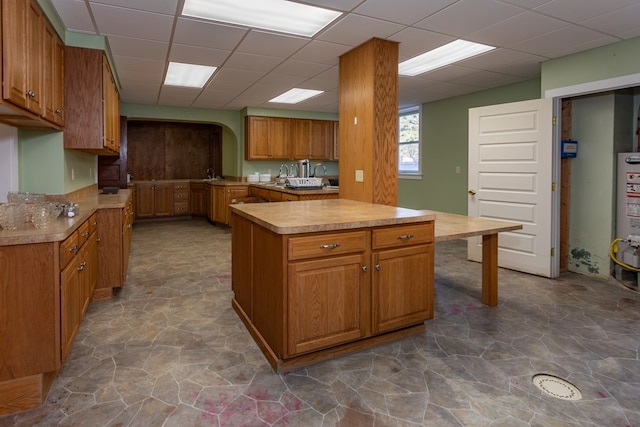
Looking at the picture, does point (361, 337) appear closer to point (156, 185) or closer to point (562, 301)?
point (562, 301)

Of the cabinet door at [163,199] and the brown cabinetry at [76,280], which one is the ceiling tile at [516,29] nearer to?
the brown cabinetry at [76,280]

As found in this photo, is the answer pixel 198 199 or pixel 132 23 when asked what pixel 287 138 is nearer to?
pixel 198 199

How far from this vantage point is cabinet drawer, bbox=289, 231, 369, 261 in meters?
2.24

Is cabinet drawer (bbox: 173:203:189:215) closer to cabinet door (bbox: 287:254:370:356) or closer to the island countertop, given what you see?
the island countertop

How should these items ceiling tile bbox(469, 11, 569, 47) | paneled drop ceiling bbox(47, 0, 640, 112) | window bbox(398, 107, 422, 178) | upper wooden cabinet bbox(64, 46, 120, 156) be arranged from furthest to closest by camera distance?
window bbox(398, 107, 422, 178) → upper wooden cabinet bbox(64, 46, 120, 156) → ceiling tile bbox(469, 11, 569, 47) → paneled drop ceiling bbox(47, 0, 640, 112)

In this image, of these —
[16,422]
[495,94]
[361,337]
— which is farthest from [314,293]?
[495,94]

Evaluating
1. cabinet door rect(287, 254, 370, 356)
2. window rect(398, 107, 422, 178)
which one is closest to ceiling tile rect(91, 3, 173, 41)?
cabinet door rect(287, 254, 370, 356)

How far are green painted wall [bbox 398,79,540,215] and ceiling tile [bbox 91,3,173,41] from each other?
477cm

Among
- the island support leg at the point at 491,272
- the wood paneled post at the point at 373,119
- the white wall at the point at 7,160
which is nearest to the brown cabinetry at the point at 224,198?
the wood paneled post at the point at 373,119

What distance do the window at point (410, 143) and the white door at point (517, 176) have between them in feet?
8.85

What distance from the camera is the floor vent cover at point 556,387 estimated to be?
2.08m

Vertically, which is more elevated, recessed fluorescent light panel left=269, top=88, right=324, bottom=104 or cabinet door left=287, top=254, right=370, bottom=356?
recessed fluorescent light panel left=269, top=88, right=324, bottom=104

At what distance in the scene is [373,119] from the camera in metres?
3.80

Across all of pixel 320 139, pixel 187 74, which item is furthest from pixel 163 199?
pixel 187 74
